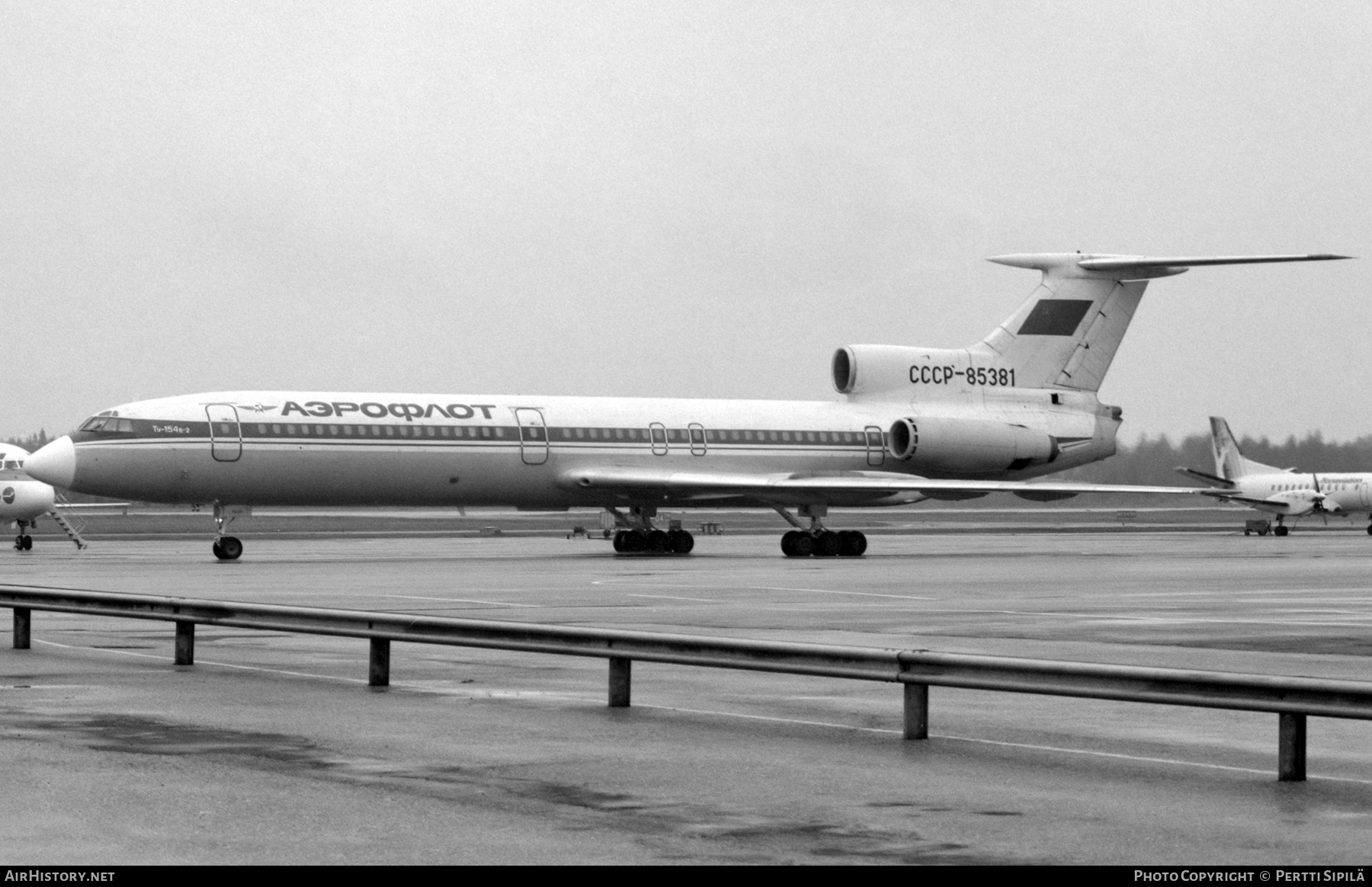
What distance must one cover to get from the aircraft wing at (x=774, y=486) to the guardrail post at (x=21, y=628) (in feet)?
82.1

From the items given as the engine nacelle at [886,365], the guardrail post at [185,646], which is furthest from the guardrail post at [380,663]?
the engine nacelle at [886,365]

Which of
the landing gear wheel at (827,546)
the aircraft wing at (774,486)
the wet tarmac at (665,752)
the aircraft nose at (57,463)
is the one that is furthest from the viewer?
the landing gear wheel at (827,546)

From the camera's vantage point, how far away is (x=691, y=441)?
4397 centimetres

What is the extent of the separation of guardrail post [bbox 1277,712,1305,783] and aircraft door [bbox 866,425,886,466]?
118 ft

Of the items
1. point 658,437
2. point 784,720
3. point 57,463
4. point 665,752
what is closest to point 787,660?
point 784,720

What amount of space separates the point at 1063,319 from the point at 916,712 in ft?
123

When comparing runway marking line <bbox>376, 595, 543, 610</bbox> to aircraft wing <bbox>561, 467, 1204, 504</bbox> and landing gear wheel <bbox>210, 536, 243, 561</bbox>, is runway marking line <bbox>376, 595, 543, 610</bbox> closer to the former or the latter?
landing gear wheel <bbox>210, 536, 243, 561</bbox>

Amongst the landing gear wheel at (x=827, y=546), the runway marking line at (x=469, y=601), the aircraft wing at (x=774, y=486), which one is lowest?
the landing gear wheel at (x=827, y=546)

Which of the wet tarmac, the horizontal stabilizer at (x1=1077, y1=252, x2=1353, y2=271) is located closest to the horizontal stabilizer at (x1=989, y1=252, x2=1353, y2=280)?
the horizontal stabilizer at (x1=1077, y1=252, x2=1353, y2=271)

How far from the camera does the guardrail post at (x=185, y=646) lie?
15.7 m

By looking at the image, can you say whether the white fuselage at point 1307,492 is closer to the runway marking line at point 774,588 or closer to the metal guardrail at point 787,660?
the runway marking line at point 774,588

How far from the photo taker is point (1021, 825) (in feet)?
27.6

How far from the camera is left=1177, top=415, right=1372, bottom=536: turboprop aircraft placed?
71062 mm

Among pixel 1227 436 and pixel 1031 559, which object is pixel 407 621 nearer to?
pixel 1031 559
